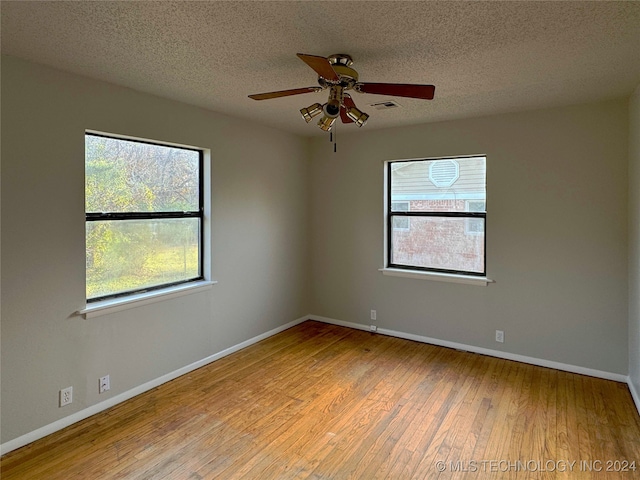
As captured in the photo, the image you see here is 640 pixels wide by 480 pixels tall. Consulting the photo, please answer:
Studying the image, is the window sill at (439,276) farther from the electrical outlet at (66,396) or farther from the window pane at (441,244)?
the electrical outlet at (66,396)

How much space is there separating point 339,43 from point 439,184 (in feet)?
8.18

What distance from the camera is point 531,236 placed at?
12.1 feet

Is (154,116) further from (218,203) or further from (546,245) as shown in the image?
(546,245)

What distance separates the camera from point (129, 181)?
10.2 feet

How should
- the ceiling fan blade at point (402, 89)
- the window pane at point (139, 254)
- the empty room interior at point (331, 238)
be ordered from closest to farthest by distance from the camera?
1. the ceiling fan blade at point (402, 89)
2. the empty room interior at point (331, 238)
3. the window pane at point (139, 254)

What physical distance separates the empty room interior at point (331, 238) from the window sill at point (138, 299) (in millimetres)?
29

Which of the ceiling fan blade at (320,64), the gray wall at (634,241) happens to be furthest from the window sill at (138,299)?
the gray wall at (634,241)

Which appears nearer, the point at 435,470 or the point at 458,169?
the point at 435,470

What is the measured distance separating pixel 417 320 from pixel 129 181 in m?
3.28

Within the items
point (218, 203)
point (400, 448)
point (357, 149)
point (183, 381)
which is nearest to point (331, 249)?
point (357, 149)

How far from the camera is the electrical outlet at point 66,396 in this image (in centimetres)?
264

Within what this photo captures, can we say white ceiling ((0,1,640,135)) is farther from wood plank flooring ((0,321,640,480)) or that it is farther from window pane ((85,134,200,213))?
wood plank flooring ((0,321,640,480))

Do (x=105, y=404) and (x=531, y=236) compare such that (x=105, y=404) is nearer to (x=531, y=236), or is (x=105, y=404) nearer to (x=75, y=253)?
(x=75, y=253)

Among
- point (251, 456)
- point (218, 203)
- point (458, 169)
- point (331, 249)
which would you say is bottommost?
point (251, 456)
